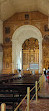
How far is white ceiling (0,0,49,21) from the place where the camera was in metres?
20.3

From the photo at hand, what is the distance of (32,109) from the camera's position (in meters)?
5.43

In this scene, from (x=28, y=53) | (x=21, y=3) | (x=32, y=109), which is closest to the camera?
(x=32, y=109)

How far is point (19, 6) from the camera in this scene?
22.3m

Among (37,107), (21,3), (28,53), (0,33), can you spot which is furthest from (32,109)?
(28,53)

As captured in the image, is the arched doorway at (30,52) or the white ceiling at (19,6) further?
the arched doorway at (30,52)

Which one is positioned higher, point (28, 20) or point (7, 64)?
point (28, 20)

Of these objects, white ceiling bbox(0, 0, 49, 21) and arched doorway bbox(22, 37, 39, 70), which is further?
arched doorway bbox(22, 37, 39, 70)

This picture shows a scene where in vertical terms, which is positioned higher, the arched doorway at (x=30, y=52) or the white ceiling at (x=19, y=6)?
the white ceiling at (x=19, y=6)

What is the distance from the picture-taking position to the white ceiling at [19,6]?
20328 millimetres

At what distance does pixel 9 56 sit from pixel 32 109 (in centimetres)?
1950

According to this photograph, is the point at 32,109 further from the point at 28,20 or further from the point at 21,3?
the point at 28,20

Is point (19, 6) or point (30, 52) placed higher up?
point (19, 6)

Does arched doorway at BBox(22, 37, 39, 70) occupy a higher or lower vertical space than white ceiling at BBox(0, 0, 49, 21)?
lower

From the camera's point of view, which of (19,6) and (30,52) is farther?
(30,52)
